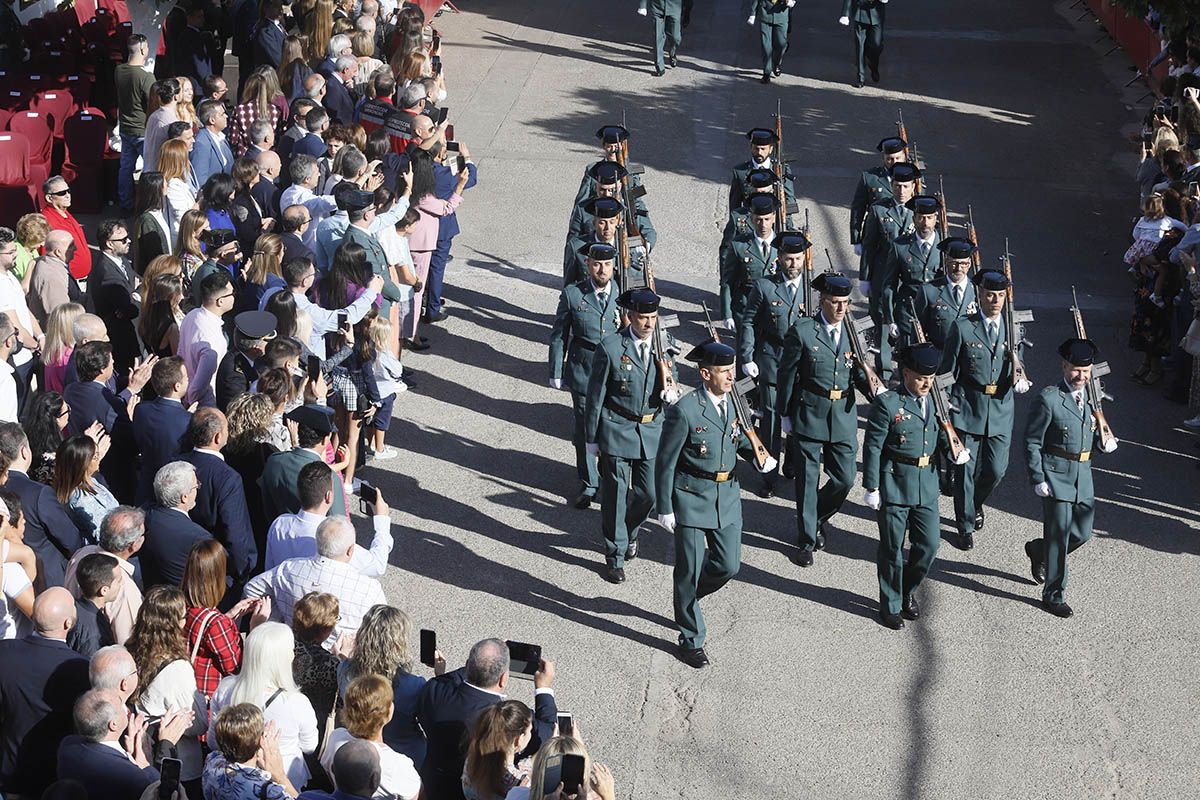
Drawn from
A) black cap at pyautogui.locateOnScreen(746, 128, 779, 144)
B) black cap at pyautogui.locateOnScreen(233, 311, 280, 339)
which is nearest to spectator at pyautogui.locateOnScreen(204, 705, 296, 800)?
black cap at pyautogui.locateOnScreen(233, 311, 280, 339)

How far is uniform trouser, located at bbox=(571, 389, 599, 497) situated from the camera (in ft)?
30.9

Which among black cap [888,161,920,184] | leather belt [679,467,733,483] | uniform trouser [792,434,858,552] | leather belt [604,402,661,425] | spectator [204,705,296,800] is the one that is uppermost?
black cap [888,161,920,184]

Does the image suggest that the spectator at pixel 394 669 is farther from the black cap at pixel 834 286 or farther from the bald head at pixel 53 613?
the black cap at pixel 834 286

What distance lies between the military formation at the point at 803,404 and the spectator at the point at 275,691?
2.67 meters

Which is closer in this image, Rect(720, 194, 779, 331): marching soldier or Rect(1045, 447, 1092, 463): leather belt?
Rect(1045, 447, 1092, 463): leather belt

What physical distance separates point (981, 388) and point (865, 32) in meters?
9.54

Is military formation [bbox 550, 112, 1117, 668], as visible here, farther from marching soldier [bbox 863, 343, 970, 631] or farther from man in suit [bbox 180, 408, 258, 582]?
man in suit [bbox 180, 408, 258, 582]

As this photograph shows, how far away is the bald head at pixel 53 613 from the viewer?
584cm

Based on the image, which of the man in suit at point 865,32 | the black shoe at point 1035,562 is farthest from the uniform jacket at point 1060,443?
the man in suit at point 865,32

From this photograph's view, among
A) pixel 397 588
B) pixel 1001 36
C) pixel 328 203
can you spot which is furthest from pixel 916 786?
pixel 1001 36

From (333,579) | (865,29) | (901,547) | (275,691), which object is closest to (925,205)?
(901,547)

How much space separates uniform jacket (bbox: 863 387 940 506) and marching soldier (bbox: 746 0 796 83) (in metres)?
10.2

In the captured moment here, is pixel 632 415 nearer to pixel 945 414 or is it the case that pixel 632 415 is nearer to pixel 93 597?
pixel 945 414

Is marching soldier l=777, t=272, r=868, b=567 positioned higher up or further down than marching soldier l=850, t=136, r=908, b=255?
further down
